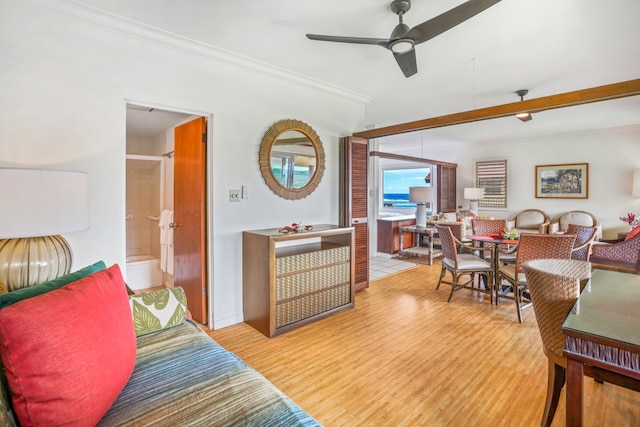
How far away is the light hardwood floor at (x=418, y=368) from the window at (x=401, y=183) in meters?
5.11

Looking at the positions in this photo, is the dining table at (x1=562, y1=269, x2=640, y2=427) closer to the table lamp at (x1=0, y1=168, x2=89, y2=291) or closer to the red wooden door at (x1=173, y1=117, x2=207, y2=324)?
the table lamp at (x1=0, y1=168, x2=89, y2=291)

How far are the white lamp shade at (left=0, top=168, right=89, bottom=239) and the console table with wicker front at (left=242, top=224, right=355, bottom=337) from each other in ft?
4.63

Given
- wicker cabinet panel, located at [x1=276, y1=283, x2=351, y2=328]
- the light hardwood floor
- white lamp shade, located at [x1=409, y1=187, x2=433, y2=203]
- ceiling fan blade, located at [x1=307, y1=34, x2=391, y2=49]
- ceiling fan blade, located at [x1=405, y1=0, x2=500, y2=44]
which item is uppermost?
ceiling fan blade, located at [x1=307, y1=34, x2=391, y2=49]

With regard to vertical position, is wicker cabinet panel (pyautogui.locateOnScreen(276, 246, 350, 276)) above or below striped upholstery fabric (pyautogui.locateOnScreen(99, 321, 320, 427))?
above

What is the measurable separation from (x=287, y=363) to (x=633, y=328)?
6.54ft

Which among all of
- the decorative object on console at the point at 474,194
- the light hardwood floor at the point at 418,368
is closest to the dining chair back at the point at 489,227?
the light hardwood floor at the point at 418,368

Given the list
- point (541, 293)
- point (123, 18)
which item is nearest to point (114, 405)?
point (541, 293)

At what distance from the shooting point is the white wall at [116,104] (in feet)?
6.54

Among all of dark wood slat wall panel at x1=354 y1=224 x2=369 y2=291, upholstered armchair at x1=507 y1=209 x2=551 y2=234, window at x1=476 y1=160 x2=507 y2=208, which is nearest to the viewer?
dark wood slat wall panel at x1=354 y1=224 x2=369 y2=291

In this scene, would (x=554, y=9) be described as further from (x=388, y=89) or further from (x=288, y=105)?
(x=288, y=105)

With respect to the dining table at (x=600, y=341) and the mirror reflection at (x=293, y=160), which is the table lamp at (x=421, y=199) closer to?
the mirror reflection at (x=293, y=160)

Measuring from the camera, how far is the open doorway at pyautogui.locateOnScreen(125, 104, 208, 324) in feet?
9.96

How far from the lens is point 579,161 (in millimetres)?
6109

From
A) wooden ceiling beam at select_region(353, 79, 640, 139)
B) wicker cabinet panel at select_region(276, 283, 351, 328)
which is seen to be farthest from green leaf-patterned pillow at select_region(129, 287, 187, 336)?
wooden ceiling beam at select_region(353, 79, 640, 139)
